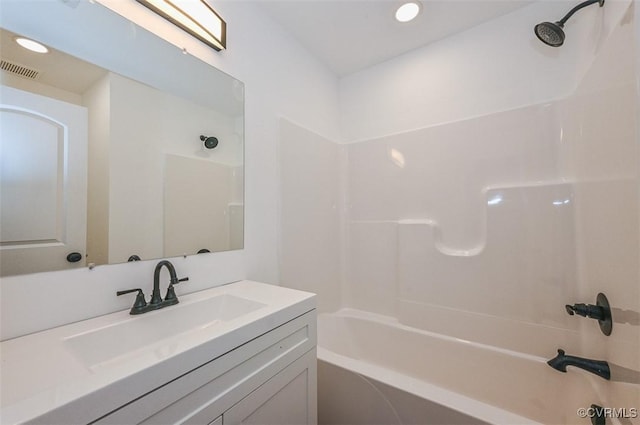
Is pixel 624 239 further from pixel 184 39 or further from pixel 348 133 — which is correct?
pixel 184 39

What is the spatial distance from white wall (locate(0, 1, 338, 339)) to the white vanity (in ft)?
0.21

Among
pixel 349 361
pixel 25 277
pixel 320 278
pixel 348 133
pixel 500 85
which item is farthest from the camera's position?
pixel 348 133

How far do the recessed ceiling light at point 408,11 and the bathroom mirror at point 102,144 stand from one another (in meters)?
1.14

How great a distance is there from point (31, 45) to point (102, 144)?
0.31m

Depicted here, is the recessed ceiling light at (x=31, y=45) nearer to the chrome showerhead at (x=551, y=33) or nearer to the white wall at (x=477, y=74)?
the white wall at (x=477, y=74)

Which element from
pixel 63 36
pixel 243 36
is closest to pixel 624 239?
pixel 243 36

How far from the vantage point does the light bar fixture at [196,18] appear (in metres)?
1.02

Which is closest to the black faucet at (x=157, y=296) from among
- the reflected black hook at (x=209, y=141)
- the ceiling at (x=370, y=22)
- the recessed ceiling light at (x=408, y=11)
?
the reflected black hook at (x=209, y=141)

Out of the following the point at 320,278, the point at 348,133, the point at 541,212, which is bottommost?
Result: the point at 320,278

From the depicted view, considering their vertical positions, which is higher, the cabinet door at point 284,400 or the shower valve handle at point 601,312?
the shower valve handle at point 601,312

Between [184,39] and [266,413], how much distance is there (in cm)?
154

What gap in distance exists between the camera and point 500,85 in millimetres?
1567

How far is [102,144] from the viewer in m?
0.87

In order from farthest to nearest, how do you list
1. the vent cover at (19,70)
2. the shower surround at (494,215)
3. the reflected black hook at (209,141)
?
1. the reflected black hook at (209,141)
2. the shower surround at (494,215)
3. the vent cover at (19,70)
